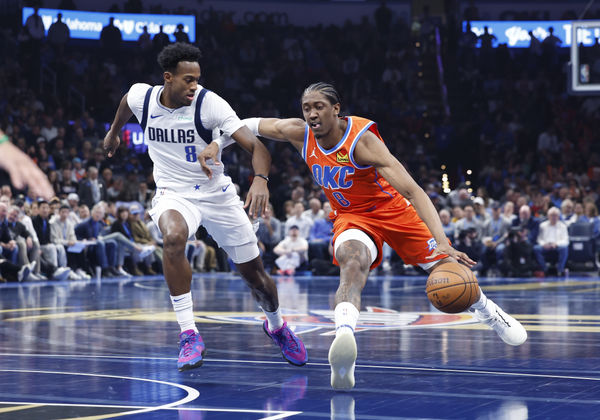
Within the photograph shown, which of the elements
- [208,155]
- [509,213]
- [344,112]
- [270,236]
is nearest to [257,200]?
[208,155]

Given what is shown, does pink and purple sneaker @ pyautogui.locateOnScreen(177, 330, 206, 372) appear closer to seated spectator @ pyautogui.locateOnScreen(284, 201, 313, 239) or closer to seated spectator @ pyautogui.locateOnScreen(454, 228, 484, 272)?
seated spectator @ pyautogui.locateOnScreen(454, 228, 484, 272)

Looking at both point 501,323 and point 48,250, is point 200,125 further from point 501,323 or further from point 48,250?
point 48,250

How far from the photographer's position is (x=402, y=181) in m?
5.35

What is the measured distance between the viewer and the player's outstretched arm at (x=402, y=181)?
17.0 feet

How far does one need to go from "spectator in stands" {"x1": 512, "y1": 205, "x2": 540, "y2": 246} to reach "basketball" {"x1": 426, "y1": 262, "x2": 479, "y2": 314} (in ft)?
35.6

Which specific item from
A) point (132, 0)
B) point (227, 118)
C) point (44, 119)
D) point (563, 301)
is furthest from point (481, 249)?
point (132, 0)

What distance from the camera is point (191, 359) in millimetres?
5551

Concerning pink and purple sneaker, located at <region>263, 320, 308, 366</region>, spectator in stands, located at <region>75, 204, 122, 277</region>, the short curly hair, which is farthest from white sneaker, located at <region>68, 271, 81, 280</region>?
the short curly hair

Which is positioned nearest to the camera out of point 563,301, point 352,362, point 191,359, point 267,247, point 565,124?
point 352,362

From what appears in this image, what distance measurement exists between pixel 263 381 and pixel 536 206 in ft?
43.8

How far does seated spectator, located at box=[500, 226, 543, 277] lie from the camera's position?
15.8 metres

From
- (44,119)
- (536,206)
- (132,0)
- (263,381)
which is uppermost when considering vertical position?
(132,0)

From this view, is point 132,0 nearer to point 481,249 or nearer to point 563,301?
point 481,249

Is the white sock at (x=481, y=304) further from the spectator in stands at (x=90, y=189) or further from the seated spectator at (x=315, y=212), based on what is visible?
the spectator in stands at (x=90, y=189)
